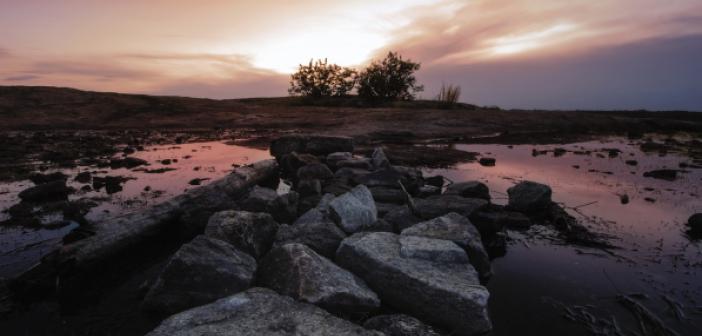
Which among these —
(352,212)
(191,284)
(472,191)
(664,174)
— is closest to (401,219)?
(352,212)

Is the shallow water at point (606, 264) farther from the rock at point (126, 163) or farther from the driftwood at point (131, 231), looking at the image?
the rock at point (126, 163)

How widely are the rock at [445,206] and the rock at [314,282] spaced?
2.83 meters

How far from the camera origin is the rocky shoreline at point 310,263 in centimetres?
380

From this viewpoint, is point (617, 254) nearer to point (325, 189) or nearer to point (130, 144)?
point (325, 189)

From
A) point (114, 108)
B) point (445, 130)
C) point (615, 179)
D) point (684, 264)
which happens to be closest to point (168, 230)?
point (684, 264)

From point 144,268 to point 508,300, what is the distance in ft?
A: 16.8

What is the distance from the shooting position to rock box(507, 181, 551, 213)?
796 cm

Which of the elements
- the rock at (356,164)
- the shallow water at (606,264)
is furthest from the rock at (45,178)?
the shallow water at (606,264)

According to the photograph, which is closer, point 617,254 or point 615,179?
point 617,254

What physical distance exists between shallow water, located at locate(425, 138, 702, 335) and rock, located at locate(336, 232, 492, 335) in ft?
1.67

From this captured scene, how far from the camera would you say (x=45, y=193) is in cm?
838

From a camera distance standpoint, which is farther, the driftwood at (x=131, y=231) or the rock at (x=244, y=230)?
the rock at (x=244, y=230)

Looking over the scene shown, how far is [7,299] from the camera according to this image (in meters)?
4.43

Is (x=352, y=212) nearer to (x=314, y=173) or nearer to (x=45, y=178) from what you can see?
(x=314, y=173)
